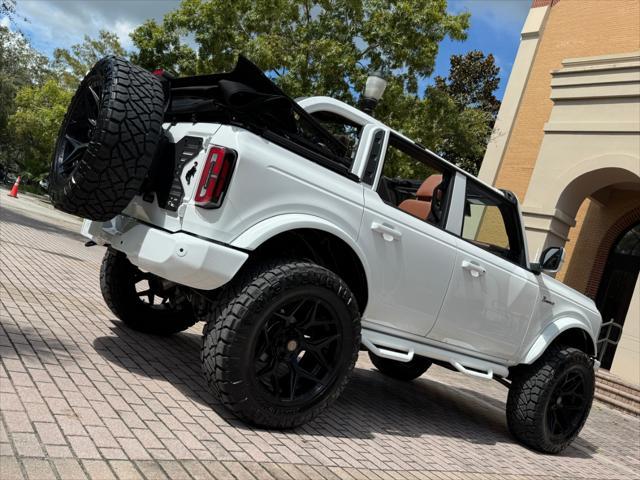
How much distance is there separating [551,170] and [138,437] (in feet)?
44.6

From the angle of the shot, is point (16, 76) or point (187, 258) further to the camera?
point (16, 76)

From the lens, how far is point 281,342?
364cm

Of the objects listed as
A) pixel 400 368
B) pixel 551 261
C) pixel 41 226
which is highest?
pixel 551 261

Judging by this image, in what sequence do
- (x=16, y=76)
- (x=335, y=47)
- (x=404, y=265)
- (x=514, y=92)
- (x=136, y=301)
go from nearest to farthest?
(x=404, y=265)
(x=136, y=301)
(x=335, y=47)
(x=514, y=92)
(x=16, y=76)

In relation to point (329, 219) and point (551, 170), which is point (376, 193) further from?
point (551, 170)

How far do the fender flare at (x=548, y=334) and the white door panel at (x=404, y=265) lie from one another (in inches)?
51.5

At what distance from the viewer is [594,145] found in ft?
45.9

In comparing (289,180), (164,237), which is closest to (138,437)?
(164,237)

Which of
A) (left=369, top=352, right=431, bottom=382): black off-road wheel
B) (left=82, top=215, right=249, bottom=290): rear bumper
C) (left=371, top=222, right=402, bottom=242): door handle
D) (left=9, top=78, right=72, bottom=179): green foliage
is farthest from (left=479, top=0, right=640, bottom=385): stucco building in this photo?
(left=9, top=78, right=72, bottom=179): green foliage

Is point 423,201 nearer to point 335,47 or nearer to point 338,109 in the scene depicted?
point 338,109

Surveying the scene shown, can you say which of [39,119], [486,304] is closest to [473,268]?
[486,304]

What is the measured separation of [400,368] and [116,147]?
450 centimetres

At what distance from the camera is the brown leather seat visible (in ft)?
15.6

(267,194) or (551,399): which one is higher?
(267,194)
